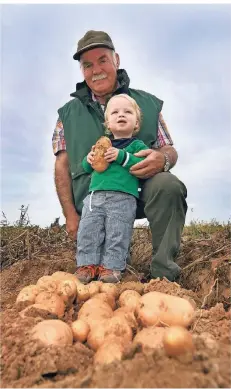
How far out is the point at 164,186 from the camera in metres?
4.38

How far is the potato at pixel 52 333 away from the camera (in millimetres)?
2486

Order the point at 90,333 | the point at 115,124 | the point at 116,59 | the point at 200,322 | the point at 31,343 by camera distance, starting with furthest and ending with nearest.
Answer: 1. the point at 116,59
2. the point at 115,124
3. the point at 200,322
4. the point at 90,333
5. the point at 31,343

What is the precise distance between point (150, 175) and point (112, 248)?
0.84 m

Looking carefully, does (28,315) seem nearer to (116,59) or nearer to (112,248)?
(112,248)

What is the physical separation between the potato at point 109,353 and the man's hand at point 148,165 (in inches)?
87.6

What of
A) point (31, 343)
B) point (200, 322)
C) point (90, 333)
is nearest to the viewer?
point (31, 343)

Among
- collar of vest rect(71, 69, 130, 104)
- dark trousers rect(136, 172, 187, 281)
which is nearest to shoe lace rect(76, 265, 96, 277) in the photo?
dark trousers rect(136, 172, 187, 281)

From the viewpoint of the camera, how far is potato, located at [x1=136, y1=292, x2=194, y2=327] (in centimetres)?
277

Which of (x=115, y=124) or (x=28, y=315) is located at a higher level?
(x=115, y=124)

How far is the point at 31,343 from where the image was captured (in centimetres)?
244

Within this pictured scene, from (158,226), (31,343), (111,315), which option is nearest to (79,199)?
(158,226)

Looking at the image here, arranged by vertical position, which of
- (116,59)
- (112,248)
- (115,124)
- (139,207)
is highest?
(116,59)

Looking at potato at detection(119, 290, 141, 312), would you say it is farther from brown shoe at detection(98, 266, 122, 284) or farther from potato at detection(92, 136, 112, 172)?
potato at detection(92, 136, 112, 172)

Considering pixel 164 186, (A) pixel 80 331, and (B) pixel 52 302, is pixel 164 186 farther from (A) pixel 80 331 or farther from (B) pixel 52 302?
(A) pixel 80 331
